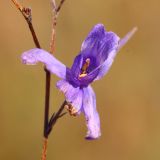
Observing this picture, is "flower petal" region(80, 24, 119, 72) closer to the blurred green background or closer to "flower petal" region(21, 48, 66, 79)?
"flower petal" region(21, 48, 66, 79)

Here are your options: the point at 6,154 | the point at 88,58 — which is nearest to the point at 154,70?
the point at 6,154

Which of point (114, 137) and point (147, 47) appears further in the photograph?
point (147, 47)

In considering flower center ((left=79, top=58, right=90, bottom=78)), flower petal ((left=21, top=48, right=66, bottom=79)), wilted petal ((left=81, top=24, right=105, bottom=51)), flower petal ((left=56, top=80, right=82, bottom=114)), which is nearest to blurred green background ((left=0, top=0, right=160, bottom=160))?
flower center ((left=79, top=58, right=90, bottom=78))

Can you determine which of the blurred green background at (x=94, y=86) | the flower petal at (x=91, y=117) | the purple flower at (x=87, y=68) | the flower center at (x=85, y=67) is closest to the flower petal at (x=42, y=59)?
the purple flower at (x=87, y=68)

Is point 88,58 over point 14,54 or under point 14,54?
under

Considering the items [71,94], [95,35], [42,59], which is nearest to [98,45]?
[95,35]

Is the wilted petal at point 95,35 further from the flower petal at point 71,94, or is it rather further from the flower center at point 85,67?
the flower petal at point 71,94

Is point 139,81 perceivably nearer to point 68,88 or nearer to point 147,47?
point 147,47
